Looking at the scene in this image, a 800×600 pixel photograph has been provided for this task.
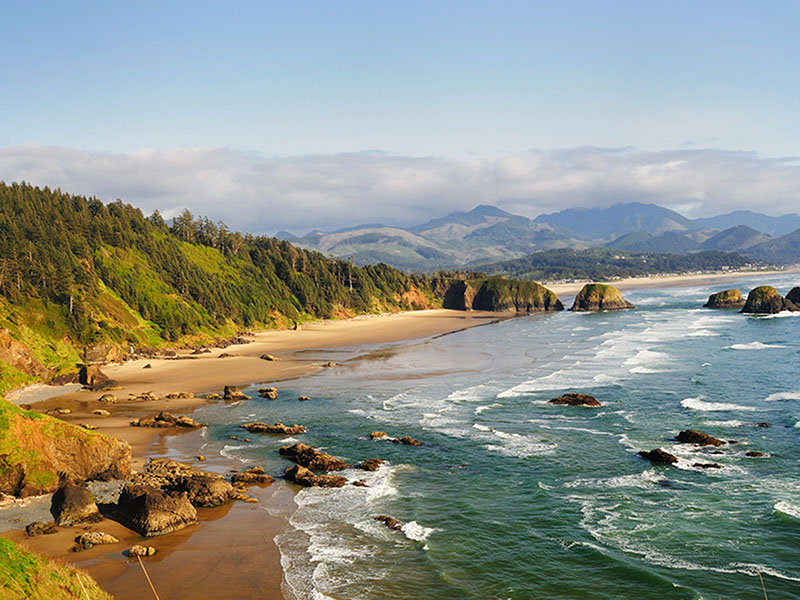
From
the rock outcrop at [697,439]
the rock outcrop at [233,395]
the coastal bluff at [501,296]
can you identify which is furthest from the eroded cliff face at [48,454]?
the coastal bluff at [501,296]

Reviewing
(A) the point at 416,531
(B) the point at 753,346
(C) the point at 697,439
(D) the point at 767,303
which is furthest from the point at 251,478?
(D) the point at 767,303

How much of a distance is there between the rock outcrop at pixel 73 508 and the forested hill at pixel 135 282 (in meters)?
34.4

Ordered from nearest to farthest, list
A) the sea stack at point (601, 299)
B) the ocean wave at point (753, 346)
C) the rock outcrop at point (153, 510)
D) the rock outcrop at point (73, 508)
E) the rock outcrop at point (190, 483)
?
the rock outcrop at point (153, 510)
the rock outcrop at point (73, 508)
the rock outcrop at point (190, 483)
the ocean wave at point (753, 346)
the sea stack at point (601, 299)

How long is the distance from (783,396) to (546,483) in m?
28.5

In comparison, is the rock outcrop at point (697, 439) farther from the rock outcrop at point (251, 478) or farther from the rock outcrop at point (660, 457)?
the rock outcrop at point (251, 478)

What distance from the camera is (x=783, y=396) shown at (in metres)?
46.6

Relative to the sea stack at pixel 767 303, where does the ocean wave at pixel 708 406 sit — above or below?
below

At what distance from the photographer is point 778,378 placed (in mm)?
53469

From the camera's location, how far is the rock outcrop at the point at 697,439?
35.6 meters

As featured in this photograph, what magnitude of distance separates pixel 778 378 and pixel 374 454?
41038mm

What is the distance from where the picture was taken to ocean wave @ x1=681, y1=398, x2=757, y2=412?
4378 cm

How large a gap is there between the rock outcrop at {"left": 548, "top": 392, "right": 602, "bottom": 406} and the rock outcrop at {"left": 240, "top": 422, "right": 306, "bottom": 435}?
21195 millimetres

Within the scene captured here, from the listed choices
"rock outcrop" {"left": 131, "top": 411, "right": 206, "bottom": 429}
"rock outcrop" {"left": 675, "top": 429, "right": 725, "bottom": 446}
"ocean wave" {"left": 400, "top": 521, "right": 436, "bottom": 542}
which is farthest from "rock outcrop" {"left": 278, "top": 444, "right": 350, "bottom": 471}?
"rock outcrop" {"left": 675, "top": 429, "right": 725, "bottom": 446}

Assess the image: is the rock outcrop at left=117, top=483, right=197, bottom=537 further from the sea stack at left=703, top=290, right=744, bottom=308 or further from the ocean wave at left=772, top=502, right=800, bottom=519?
the sea stack at left=703, top=290, right=744, bottom=308
